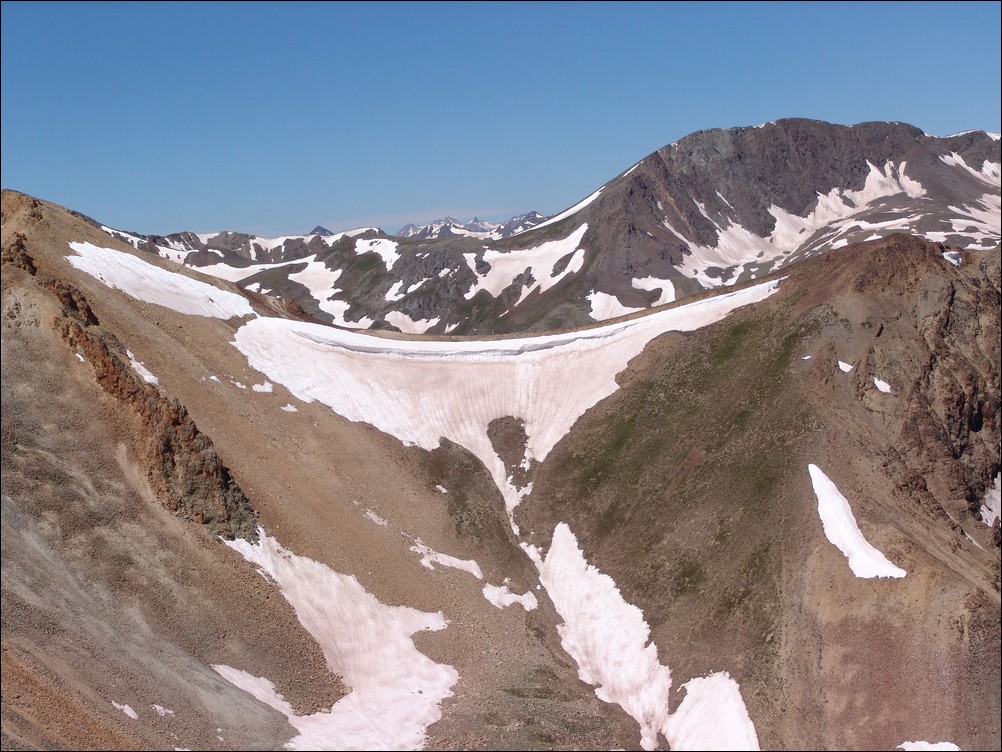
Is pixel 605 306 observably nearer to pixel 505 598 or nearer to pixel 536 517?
pixel 536 517

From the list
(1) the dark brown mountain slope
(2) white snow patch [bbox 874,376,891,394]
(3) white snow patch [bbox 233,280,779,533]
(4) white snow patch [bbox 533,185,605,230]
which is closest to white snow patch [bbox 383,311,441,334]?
(4) white snow patch [bbox 533,185,605,230]

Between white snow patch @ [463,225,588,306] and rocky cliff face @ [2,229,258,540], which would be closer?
rocky cliff face @ [2,229,258,540]

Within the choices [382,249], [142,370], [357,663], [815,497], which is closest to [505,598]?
[357,663]

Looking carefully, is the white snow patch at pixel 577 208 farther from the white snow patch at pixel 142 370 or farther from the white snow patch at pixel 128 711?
the white snow patch at pixel 128 711

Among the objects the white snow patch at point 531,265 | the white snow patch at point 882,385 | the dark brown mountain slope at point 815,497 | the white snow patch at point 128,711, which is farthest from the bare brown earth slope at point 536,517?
the white snow patch at point 531,265

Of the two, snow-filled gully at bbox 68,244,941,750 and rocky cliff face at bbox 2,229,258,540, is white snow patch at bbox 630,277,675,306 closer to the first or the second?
snow-filled gully at bbox 68,244,941,750

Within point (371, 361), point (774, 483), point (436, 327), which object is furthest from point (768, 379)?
point (436, 327)
